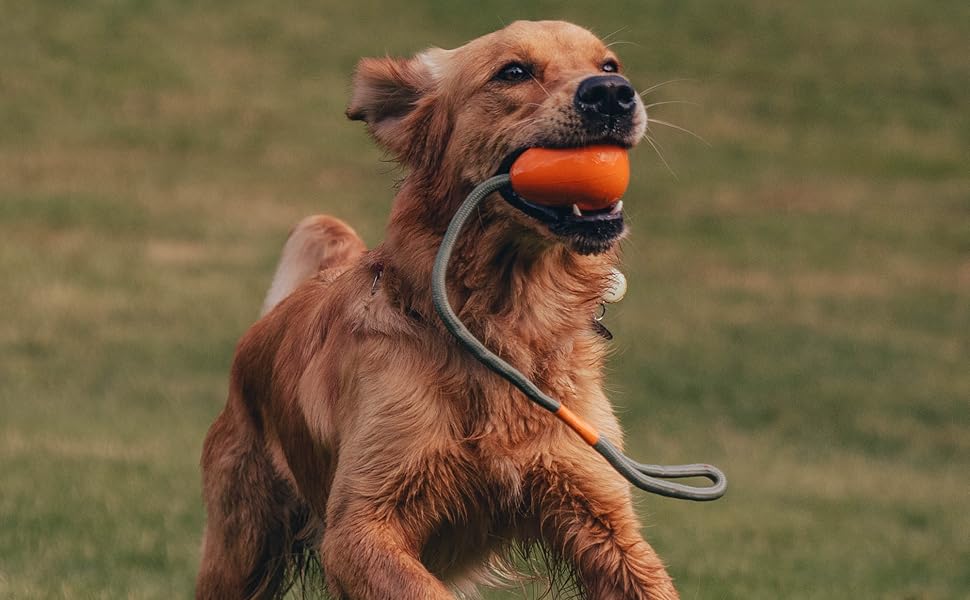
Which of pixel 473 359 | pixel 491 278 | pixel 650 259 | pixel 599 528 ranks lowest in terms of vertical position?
pixel 650 259

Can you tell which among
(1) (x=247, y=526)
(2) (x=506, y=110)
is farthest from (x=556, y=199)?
(1) (x=247, y=526)

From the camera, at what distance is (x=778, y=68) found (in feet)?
94.3

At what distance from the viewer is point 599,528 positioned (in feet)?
15.8

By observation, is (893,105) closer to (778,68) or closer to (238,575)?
(778,68)

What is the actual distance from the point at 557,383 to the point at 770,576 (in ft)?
10.5

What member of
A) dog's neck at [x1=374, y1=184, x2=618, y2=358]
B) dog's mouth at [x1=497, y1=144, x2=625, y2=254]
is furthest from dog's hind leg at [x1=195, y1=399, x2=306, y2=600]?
dog's mouth at [x1=497, y1=144, x2=625, y2=254]

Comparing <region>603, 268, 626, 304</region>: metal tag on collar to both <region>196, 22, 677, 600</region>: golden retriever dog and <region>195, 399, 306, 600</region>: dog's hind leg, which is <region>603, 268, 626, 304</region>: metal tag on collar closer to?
<region>196, 22, 677, 600</region>: golden retriever dog

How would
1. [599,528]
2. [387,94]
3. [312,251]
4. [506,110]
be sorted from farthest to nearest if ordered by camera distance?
1. [312,251]
2. [387,94]
3. [506,110]
4. [599,528]

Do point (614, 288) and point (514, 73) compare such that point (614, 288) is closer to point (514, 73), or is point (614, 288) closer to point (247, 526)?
point (514, 73)

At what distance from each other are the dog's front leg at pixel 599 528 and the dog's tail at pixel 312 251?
6.34 feet

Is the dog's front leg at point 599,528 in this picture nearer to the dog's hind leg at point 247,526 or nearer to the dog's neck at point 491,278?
the dog's neck at point 491,278

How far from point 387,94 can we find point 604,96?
1043mm

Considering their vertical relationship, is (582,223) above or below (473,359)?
above

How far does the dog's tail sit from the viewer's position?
6.50 m
